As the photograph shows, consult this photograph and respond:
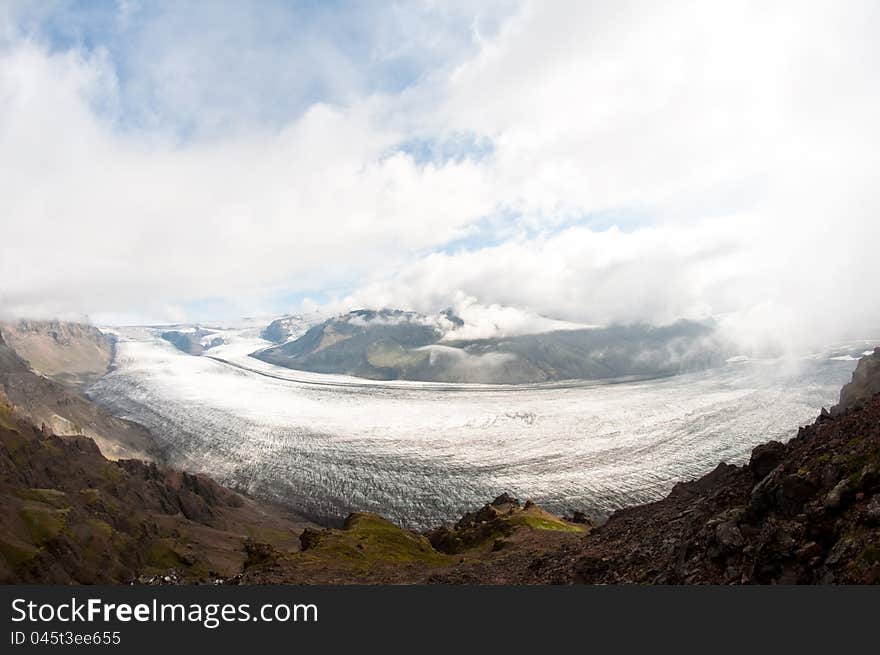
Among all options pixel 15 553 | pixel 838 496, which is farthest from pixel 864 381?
pixel 15 553

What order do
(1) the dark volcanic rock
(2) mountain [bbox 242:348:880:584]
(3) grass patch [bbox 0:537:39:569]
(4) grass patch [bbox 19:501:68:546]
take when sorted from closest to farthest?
1. (2) mountain [bbox 242:348:880:584]
2. (3) grass patch [bbox 0:537:39:569]
3. (4) grass patch [bbox 19:501:68:546]
4. (1) the dark volcanic rock

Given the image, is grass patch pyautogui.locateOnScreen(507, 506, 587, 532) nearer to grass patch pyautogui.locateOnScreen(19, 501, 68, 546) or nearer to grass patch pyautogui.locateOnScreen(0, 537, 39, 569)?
grass patch pyautogui.locateOnScreen(0, 537, 39, 569)

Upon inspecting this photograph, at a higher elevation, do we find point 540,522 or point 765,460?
point 765,460

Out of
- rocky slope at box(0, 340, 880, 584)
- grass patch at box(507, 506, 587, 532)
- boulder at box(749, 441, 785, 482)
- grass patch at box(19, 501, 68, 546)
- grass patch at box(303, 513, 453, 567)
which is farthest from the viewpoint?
grass patch at box(507, 506, 587, 532)

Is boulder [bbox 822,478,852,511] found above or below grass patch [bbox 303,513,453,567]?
above

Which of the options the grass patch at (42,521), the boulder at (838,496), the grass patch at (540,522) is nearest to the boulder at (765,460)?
the boulder at (838,496)

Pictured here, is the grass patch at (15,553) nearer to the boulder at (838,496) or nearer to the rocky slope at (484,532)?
the rocky slope at (484,532)

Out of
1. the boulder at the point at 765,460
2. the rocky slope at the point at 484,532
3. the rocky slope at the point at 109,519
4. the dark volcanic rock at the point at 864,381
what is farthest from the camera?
the dark volcanic rock at the point at 864,381

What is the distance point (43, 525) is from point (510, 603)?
76.4 m

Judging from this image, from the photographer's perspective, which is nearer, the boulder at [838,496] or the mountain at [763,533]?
the mountain at [763,533]

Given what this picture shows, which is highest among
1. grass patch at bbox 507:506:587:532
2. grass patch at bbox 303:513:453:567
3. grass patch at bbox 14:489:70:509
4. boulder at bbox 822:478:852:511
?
boulder at bbox 822:478:852:511

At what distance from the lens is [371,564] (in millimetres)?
51250

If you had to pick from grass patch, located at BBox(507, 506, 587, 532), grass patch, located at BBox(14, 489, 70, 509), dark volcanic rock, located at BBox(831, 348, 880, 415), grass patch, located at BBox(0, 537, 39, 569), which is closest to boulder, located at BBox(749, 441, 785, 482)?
dark volcanic rock, located at BBox(831, 348, 880, 415)

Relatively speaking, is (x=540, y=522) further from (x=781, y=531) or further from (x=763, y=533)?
(x=781, y=531)
